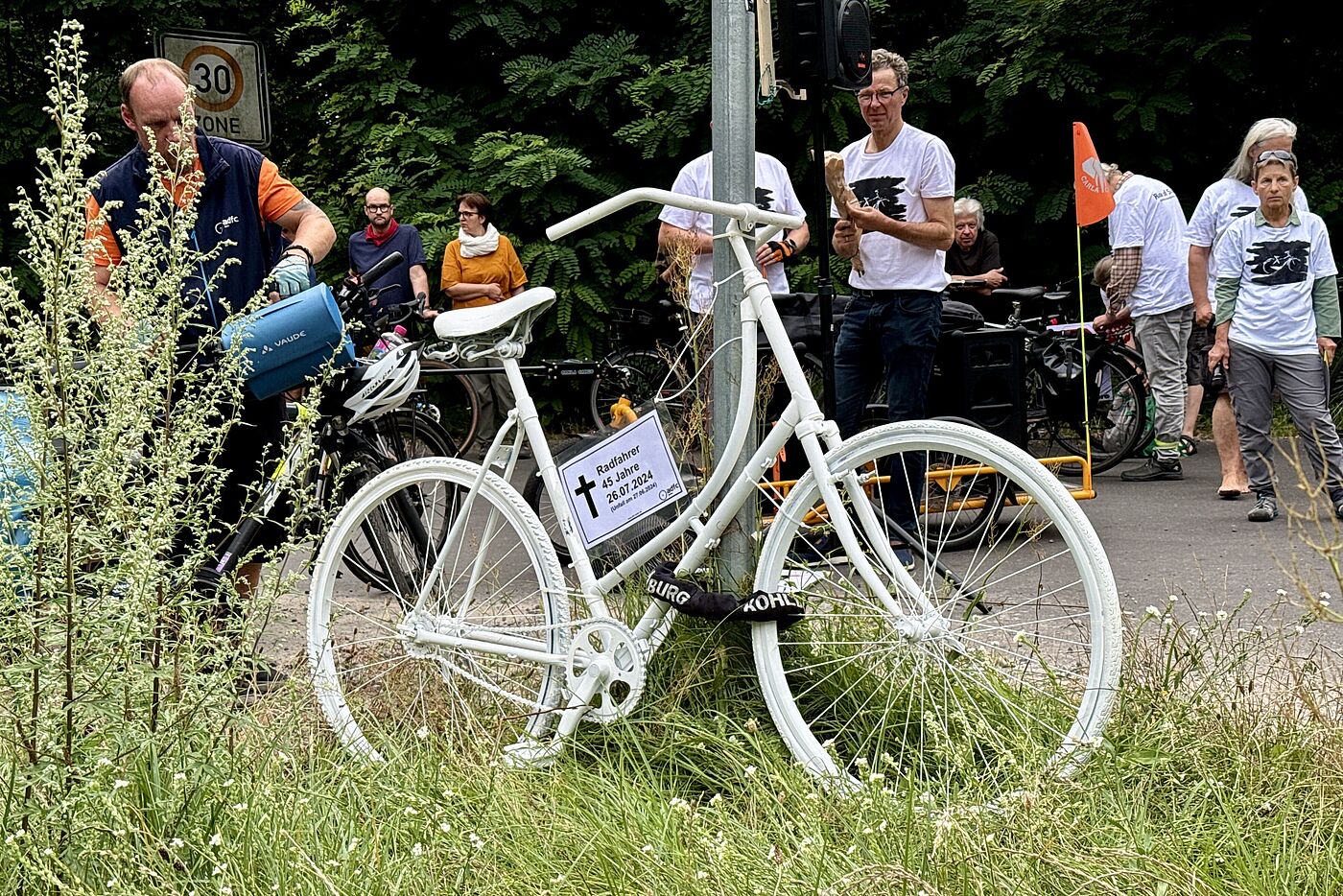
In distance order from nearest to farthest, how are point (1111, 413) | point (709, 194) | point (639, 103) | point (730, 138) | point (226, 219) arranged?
point (730, 138) → point (226, 219) → point (709, 194) → point (1111, 413) → point (639, 103)

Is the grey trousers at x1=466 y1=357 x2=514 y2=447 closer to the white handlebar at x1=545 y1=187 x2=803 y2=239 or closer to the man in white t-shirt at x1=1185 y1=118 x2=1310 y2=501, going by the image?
the man in white t-shirt at x1=1185 y1=118 x2=1310 y2=501

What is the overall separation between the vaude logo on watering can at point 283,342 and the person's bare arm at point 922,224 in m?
2.79

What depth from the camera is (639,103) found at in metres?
12.9

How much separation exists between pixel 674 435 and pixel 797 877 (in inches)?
69.3

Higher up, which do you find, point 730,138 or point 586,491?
point 730,138

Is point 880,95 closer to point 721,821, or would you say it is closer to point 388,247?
point 721,821

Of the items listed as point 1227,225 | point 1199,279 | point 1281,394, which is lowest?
point 1281,394

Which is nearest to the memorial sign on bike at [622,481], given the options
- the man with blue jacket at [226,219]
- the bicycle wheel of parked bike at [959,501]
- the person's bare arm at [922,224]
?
the bicycle wheel of parked bike at [959,501]

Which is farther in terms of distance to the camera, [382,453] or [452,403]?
[452,403]

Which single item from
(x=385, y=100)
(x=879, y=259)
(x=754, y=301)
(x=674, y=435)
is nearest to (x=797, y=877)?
(x=754, y=301)

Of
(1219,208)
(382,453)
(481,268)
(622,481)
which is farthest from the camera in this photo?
(481,268)

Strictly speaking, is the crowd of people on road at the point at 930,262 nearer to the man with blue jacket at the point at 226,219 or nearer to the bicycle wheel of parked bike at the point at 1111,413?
the man with blue jacket at the point at 226,219

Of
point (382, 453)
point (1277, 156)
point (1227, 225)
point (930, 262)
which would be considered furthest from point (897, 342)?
point (1227, 225)

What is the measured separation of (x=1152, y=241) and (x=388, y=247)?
589 cm
